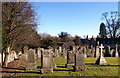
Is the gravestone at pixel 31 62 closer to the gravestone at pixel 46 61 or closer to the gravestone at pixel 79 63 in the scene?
the gravestone at pixel 46 61

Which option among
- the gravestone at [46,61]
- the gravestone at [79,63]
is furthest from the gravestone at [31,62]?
the gravestone at [79,63]

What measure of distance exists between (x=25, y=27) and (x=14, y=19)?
48.0 inches

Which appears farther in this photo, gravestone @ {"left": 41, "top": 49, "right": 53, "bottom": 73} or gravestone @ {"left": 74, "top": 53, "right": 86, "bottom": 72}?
gravestone @ {"left": 74, "top": 53, "right": 86, "bottom": 72}

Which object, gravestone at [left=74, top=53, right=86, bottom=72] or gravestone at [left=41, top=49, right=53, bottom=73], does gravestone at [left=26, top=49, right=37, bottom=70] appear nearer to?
gravestone at [left=41, top=49, right=53, bottom=73]

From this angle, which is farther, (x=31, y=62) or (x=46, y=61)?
(x=31, y=62)

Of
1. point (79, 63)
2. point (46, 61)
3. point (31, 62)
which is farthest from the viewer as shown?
point (31, 62)

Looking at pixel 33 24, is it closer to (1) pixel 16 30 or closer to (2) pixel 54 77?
(1) pixel 16 30

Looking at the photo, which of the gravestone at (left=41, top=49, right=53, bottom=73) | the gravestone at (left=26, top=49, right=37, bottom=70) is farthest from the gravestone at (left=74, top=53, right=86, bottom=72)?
the gravestone at (left=26, top=49, right=37, bottom=70)

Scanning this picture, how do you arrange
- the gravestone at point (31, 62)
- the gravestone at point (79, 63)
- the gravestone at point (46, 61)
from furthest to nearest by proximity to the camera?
the gravestone at point (31, 62)
the gravestone at point (79, 63)
the gravestone at point (46, 61)

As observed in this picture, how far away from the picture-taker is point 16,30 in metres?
10.3

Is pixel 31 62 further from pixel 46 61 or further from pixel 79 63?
pixel 79 63

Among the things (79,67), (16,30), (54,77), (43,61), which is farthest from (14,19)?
(79,67)

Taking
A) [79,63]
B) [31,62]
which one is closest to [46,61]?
[31,62]

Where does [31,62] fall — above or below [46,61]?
below
